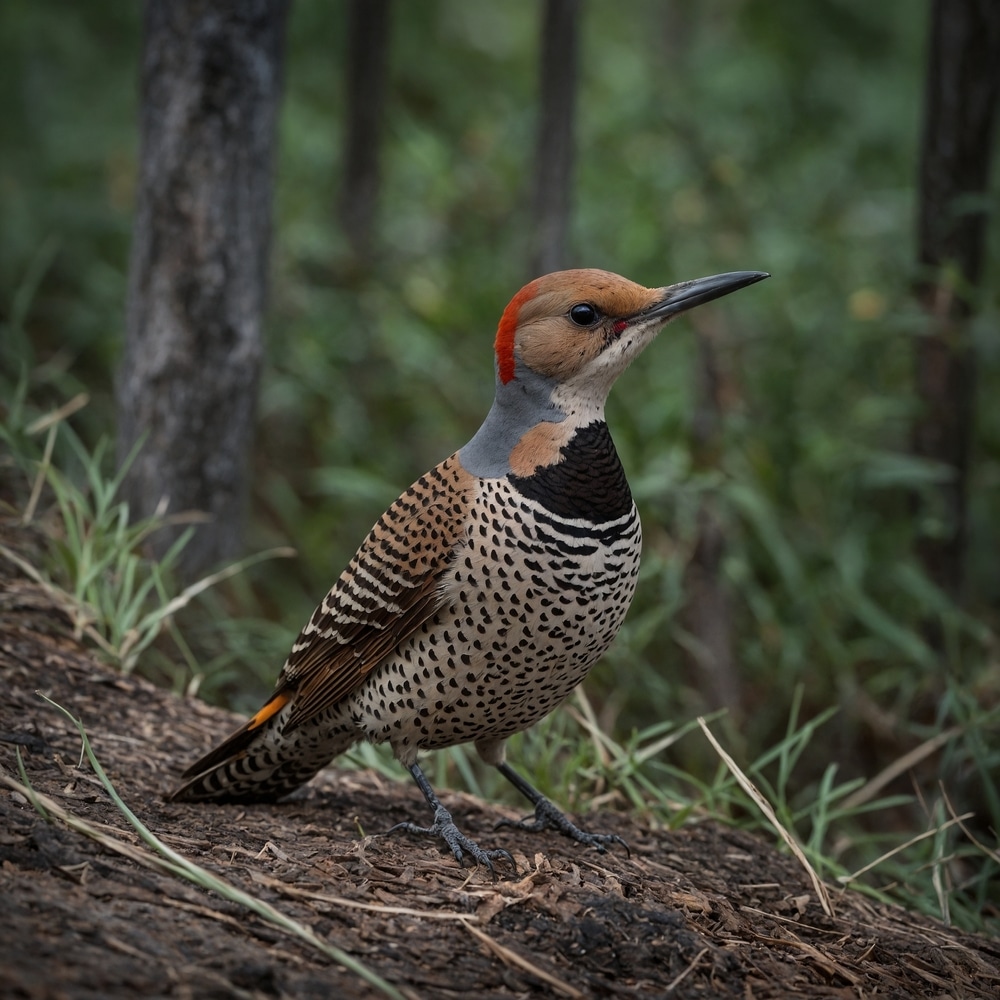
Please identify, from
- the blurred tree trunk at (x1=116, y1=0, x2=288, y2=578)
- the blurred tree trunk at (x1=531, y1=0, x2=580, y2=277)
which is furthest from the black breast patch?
the blurred tree trunk at (x1=531, y1=0, x2=580, y2=277)

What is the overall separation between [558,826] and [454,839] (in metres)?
0.47

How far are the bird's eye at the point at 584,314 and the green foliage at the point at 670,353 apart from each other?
141 centimetres

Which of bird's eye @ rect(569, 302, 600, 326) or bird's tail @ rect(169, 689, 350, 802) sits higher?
bird's eye @ rect(569, 302, 600, 326)

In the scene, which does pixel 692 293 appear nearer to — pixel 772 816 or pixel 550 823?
pixel 772 816

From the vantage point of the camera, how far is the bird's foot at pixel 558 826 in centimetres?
342

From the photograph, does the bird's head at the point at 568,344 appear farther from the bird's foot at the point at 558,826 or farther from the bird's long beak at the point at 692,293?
the bird's foot at the point at 558,826

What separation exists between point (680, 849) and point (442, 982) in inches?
56.5

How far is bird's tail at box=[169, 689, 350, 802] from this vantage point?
3.39 metres

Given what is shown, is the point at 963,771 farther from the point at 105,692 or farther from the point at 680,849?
the point at 105,692

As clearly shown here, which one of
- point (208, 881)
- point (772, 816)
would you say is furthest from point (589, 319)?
point (208, 881)

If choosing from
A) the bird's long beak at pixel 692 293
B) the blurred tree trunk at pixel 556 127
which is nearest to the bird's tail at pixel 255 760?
the bird's long beak at pixel 692 293

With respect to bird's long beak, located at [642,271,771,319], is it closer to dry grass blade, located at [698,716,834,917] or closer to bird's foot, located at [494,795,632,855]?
dry grass blade, located at [698,716,834,917]

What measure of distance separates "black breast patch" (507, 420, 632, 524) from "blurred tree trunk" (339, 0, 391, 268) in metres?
4.23

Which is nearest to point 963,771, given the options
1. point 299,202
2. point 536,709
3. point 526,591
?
point 536,709
